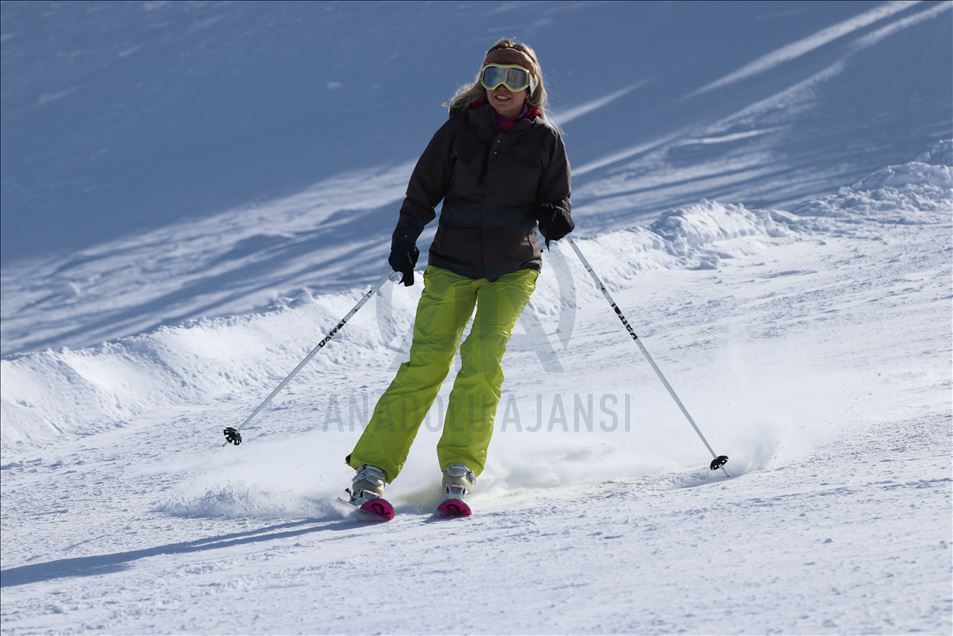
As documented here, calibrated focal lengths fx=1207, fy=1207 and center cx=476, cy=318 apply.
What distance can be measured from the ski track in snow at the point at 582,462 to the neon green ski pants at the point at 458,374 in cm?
22

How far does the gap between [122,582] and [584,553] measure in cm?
143

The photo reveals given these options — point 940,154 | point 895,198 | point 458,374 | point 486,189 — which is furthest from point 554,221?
point 940,154

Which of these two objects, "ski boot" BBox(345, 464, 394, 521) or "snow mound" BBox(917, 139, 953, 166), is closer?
"ski boot" BBox(345, 464, 394, 521)

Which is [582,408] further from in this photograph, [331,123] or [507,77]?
[331,123]

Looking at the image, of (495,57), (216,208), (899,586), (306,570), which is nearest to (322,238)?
(216,208)

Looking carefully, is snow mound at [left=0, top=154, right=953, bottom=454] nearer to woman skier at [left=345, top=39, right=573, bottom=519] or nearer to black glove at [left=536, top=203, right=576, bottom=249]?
woman skier at [left=345, top=39, right=573, bottom=519]

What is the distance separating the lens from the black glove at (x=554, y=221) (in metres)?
4.22

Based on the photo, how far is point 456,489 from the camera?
405cm

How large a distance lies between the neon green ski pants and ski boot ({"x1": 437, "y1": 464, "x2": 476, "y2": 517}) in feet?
0.12

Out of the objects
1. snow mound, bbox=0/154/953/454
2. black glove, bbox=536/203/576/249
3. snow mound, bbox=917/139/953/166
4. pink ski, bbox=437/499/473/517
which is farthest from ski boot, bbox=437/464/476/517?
snow mound, bbox=917/139/953/166

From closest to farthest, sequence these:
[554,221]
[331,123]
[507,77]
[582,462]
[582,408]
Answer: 1. [507,77]
2. [554,221]
3. [582,462]
4. [582,408]
5. [331,123]

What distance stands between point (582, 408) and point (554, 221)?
5.74 feet

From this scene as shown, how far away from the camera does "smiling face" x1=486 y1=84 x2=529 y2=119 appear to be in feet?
13.6

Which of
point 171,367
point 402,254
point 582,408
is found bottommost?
point 582,408
